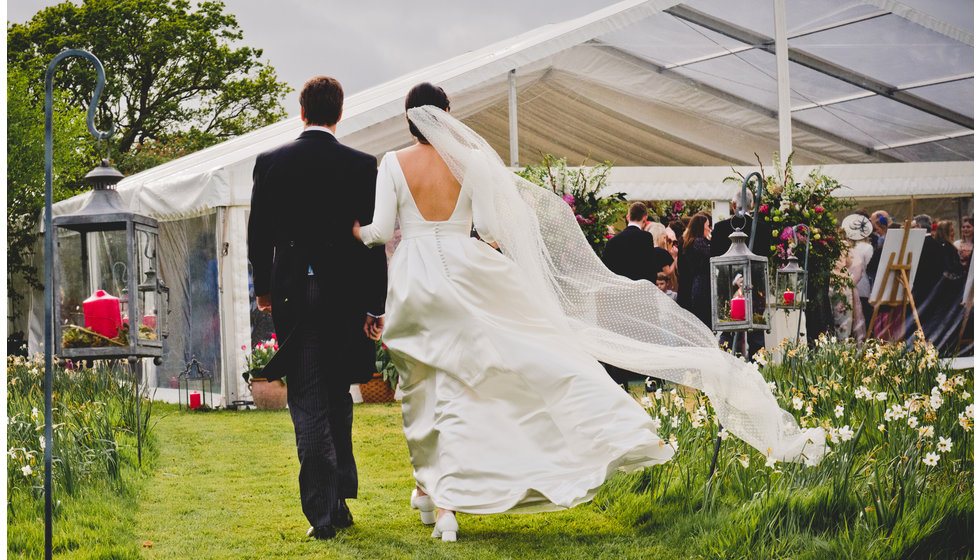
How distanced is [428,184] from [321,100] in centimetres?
62

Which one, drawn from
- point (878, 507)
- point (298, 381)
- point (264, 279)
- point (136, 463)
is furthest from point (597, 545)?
point (136, 463)

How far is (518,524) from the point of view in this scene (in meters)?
4.44

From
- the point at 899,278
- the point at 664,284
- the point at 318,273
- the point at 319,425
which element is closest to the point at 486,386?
the point at 319,425

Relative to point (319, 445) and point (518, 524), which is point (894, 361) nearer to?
point (518, 524)

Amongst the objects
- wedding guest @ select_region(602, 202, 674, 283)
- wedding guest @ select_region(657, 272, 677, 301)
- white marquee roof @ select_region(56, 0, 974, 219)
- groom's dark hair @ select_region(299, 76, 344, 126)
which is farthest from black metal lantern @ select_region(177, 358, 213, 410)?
groom's dark hair @ select_region(299, 76, 344, 126)

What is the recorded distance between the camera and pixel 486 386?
423 centimetres

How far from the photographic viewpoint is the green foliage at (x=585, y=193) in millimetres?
10281

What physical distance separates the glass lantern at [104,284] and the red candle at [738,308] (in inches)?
113

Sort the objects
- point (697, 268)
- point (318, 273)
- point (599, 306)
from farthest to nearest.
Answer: point (697, 268), point (599, 306), point (318, 273)

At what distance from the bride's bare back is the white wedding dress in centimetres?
4

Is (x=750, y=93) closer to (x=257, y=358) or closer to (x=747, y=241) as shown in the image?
(x=747, y=241)

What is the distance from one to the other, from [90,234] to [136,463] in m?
2.37

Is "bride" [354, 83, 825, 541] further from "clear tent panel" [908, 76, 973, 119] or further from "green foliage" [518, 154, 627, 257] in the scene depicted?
"clear tent panel" [908, 76, 973, 119]

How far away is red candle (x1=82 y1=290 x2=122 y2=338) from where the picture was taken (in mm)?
3787
